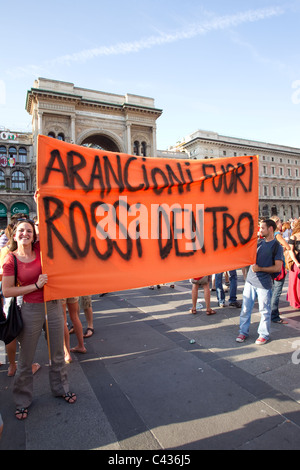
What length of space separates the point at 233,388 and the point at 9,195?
39.3m

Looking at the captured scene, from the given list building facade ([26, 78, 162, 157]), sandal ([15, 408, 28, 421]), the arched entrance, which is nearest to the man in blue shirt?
sandal ([15, 408, 28, 421])

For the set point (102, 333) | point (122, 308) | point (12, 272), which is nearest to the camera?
point (12, 272)

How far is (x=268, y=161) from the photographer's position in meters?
61.4

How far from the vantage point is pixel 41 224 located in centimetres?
267

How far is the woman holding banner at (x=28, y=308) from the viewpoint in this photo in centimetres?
261

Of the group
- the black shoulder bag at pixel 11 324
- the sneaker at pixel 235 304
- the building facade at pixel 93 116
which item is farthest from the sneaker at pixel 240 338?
the building facade at pixel 93 116

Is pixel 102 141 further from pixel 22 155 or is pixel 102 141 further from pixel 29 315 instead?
pixel 29 315

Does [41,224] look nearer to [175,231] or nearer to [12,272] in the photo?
[12,272]

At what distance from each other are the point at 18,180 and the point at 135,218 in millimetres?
42015

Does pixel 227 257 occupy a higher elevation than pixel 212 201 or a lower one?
lower

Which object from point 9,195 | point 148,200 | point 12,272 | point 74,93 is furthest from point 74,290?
point 74,93

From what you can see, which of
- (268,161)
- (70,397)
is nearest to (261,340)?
(70,397)

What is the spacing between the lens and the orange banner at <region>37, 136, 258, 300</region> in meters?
2.80

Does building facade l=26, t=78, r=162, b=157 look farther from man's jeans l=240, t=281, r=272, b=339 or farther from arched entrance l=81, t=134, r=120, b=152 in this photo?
man's jeans l=240, t=281, r=272, b=339
